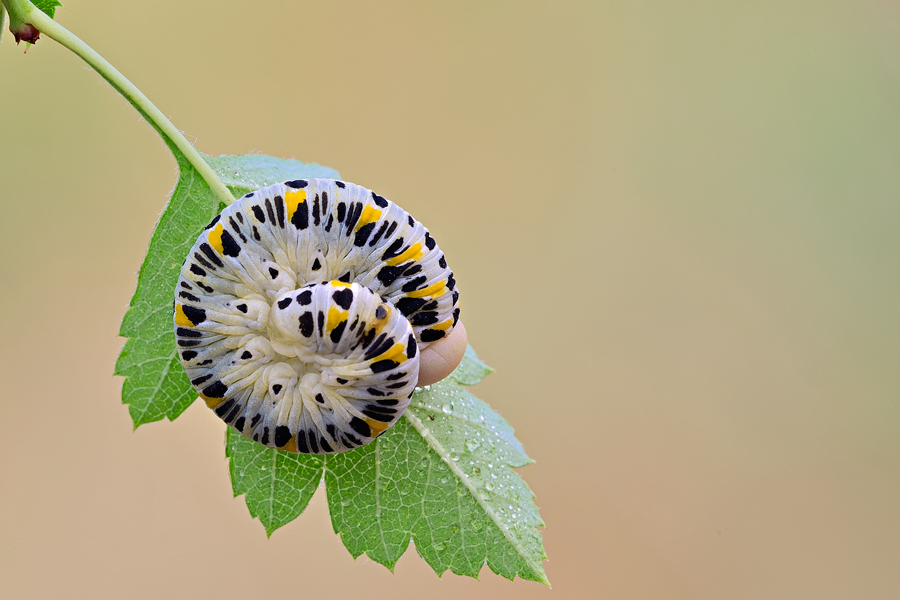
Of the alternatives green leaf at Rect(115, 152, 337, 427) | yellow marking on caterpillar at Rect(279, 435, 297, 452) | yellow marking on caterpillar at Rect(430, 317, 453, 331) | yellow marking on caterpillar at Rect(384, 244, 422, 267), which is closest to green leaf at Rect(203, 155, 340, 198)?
green leaf at Rect(115, 152, 337, 427)

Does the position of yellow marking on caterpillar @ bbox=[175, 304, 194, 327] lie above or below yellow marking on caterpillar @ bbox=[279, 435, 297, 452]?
above

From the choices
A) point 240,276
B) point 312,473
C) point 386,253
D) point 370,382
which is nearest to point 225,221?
point 240,276

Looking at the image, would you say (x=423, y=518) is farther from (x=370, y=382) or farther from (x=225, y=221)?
(x=225, y=221)

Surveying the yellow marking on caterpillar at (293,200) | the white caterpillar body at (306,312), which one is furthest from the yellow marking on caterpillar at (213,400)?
the yellow marking on caterpillar at (293,200)

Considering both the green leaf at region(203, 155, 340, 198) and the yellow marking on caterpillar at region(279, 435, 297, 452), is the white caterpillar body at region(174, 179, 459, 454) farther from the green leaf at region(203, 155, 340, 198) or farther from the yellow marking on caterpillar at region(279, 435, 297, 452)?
the green leaf at region(203, 155, 340, 198)

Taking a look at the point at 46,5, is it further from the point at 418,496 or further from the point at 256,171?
the point at 418,496
